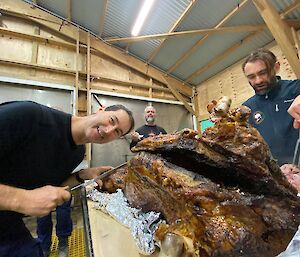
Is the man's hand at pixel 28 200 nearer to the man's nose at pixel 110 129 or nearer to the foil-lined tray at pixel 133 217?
the foil-lined tray at pixel 133 217

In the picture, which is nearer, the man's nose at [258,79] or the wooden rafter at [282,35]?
the man's nose at [258,79]

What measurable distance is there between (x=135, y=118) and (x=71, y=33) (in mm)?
2403

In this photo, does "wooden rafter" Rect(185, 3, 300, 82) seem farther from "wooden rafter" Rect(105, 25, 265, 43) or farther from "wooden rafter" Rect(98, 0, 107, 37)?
"wooden rafter" Rect(98, 0, 107, 37)

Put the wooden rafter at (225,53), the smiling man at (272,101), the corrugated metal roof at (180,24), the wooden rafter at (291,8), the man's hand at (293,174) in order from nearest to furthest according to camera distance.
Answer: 1. the man's hand at (293,174)
2. the smiling man at (272,101)
3. the wooden rafter at (291,8)
4. the wooden rafter at (225,53)
5. the corrugated metal roof at (180,24)

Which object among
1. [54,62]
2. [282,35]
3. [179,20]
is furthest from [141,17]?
[282,35]

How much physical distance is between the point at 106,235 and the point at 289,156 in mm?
1465

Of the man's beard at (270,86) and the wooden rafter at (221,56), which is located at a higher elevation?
the wooden rafter at (221,56)

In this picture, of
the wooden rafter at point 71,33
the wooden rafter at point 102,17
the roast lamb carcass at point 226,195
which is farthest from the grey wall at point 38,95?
the roast lamb carcass at point 226,195

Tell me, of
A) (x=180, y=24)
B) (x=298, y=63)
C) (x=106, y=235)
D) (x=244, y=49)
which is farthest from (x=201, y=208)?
(x=244, y=49)

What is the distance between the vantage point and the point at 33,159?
3.77 ft

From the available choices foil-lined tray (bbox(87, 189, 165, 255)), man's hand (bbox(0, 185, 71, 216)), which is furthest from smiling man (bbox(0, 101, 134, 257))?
foil-lined tray (bbox(87, 189, 165, 255))

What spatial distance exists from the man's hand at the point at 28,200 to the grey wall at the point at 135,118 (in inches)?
114

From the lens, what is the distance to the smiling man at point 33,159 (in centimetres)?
95

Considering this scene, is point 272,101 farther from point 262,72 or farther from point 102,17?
point 102,17
